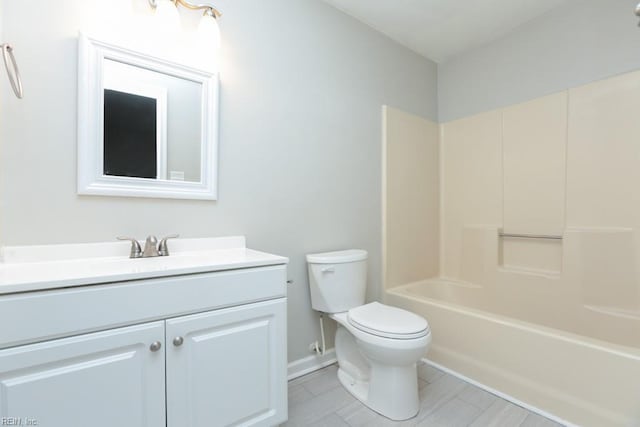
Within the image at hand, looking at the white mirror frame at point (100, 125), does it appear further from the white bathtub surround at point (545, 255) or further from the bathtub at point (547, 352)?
the bathtub at point (547, 352)

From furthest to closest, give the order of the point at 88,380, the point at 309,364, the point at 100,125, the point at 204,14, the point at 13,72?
the point at 309,364 < the point at 204,14 < the point at 100,125 < the point at 13,72 < the point at 88,380

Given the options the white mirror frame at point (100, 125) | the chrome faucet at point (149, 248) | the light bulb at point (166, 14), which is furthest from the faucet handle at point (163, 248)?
the light bulb at point (166, 14)

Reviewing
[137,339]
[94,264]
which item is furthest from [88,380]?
[94,264]

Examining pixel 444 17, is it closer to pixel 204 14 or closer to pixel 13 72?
pixel 204 14

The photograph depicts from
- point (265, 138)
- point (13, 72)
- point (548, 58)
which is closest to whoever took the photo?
point (13, 72)

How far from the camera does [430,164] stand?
100 inches

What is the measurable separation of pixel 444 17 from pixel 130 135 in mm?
2146

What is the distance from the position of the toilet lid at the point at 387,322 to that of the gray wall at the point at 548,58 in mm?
1874

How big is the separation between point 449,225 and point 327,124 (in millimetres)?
1481

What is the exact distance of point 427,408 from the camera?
4.79 ft

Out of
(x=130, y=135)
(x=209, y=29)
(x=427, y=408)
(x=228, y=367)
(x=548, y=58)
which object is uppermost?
A: (x=548, y=58)

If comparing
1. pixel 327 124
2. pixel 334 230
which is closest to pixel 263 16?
pixel 327 124

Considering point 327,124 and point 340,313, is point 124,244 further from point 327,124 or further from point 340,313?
point 327,124

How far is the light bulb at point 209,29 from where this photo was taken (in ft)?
4.37
